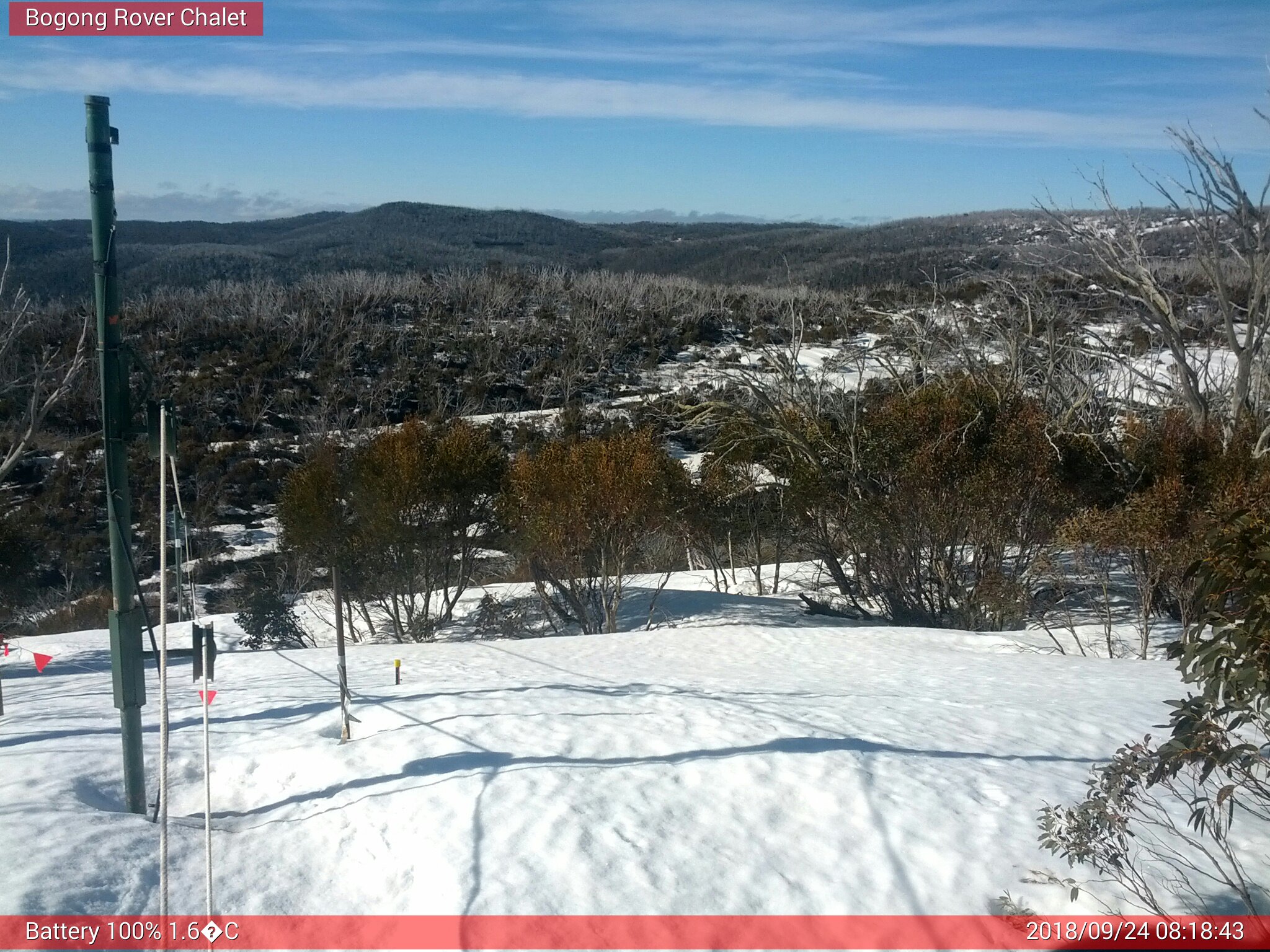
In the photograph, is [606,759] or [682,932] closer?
[682,932]

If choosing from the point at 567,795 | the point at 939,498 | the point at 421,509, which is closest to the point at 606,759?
the point at 567,795

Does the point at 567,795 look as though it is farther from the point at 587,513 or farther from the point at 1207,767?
the point at 587,513

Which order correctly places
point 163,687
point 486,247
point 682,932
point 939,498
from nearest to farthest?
point 163,687, point 682,932, point 939,498, point 486,247

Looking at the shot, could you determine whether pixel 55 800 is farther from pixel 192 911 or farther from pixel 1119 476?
pixel 1119 476

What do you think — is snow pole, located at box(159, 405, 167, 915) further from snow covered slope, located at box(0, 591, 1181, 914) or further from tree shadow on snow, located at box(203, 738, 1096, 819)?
tree shadow on snow, located at box(203, 738, 1096, 819)

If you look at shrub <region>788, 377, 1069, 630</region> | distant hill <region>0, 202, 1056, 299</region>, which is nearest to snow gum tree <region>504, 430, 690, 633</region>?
shrub <region>788, 377, 1069, 630</region>

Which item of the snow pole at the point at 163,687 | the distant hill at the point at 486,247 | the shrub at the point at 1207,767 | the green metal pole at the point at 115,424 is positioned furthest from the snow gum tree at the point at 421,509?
the distant hill at the point at 486,247
